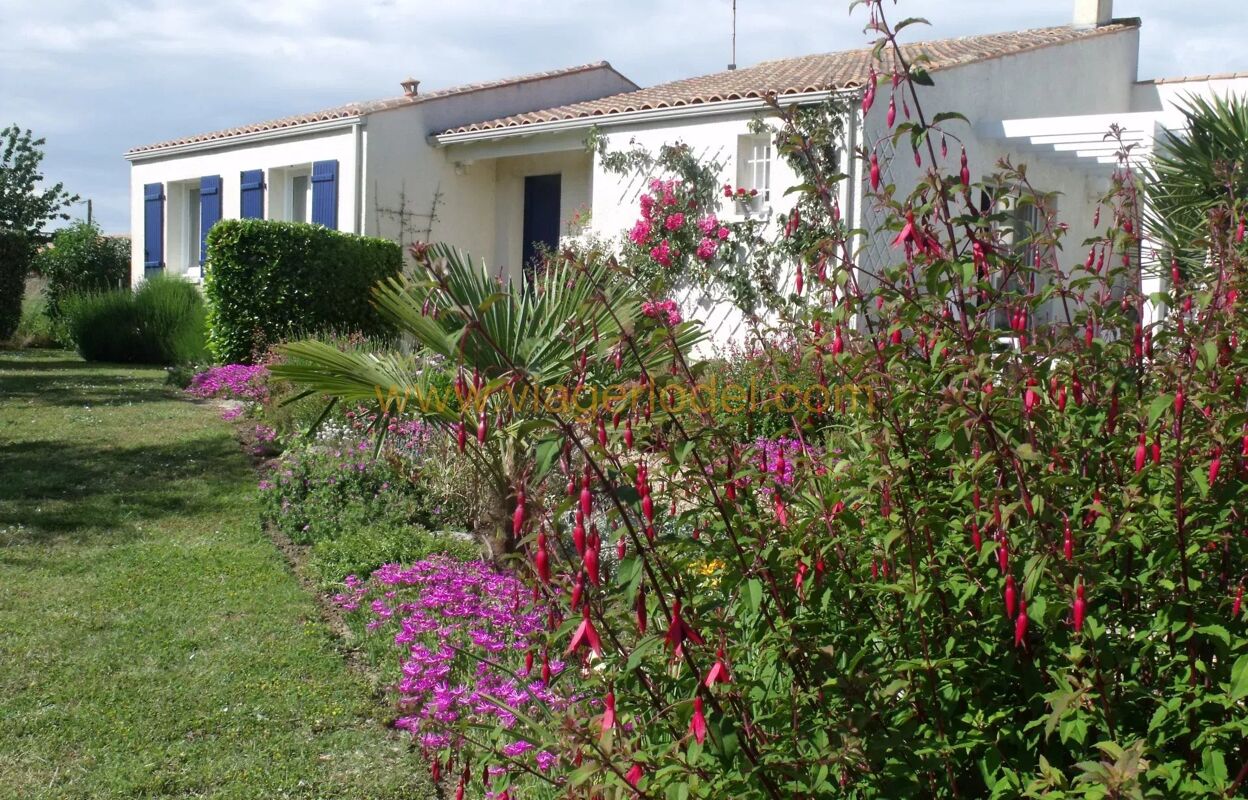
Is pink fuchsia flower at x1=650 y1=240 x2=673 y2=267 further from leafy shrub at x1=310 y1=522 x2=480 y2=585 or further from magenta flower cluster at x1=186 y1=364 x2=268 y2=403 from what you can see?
leafy shrub at x1=310 y1=522 x2=480 y2=585

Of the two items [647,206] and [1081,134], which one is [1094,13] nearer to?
[1081,134]

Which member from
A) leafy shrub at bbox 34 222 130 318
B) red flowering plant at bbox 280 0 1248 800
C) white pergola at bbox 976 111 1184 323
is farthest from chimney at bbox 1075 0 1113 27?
leafy shrub at bbox 34 222 130 318

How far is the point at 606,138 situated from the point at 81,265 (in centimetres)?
1342

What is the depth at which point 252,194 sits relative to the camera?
16594mm

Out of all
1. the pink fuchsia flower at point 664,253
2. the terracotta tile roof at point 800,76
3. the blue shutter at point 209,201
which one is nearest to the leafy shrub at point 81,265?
the blue shutter at point 209,201

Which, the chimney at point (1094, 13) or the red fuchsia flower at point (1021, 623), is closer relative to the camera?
the red fuchsia flower at point (1021, 623)

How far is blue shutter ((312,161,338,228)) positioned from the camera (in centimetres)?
1491

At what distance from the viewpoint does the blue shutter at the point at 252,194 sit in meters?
16.4

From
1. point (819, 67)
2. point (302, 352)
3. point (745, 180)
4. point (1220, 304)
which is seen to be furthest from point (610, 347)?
point (819, 67)

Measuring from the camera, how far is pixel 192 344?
14.4 m

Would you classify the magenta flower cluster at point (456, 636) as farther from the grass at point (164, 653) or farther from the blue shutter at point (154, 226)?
the blue shutter at point (154, 226)

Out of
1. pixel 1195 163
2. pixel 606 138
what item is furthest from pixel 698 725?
pixel 606 138

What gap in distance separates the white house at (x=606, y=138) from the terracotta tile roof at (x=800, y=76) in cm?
4

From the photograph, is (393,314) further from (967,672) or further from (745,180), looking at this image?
(745,180)
